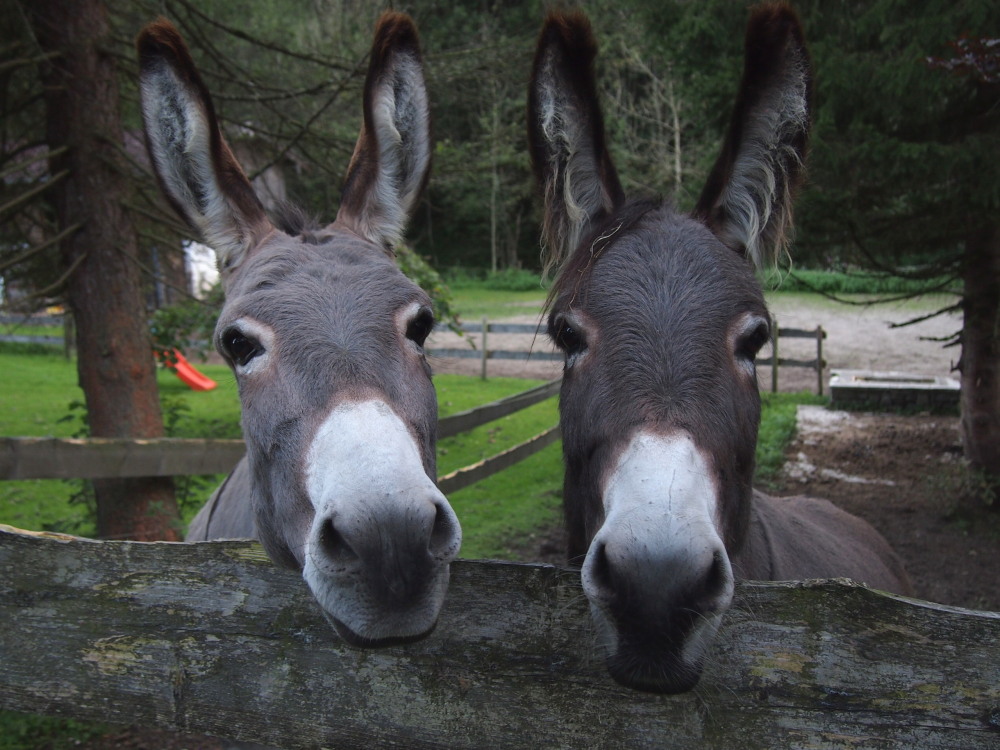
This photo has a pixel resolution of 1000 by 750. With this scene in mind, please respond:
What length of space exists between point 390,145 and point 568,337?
1178 millimetres

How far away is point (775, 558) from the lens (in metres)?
2.63

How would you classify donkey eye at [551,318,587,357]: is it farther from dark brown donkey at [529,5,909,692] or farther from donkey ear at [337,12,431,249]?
donkey ear at [337,12,431,249]

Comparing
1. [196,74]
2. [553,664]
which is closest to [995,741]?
[553,664]

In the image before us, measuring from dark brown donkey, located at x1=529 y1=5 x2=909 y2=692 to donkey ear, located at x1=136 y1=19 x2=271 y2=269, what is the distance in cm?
117

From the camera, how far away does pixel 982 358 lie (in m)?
7.07

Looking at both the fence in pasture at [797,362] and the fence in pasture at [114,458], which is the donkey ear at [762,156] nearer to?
the fence in pasture at [114,458]

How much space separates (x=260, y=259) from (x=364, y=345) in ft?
→ 2.19

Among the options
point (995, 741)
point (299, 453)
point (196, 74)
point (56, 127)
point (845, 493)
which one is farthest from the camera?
point (845, 493)

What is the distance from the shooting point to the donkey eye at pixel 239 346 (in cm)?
211

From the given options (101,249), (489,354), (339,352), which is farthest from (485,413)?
(489,354)

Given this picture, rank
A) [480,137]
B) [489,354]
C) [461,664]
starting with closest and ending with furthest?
[461,664]
[480,137]
[489,354]

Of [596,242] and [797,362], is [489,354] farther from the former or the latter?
[596,242]

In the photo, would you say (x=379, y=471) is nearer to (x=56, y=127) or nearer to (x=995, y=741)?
(x=995, y=741)

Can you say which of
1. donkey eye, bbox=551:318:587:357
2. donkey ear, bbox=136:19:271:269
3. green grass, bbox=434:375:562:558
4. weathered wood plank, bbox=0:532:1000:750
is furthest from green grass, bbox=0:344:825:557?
donkey eye, bbox=551:318:587:357
